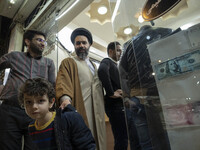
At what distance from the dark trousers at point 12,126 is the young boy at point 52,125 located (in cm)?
22

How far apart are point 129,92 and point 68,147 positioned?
0.37 m

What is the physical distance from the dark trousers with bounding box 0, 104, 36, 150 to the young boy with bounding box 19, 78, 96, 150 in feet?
0.72

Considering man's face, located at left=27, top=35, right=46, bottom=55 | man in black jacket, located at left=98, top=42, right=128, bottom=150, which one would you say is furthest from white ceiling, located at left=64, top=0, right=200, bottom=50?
man's face, located at left=27, top=35, right=46, bottom=55

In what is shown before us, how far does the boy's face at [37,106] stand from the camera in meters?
0.72

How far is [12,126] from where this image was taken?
938mm

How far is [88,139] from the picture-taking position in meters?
0.69

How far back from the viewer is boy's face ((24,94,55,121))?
2.37ft

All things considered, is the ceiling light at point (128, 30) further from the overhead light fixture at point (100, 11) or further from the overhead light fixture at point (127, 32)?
the overhead light fixture at point (100, 11)

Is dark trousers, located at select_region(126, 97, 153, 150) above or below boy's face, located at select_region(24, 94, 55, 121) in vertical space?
below

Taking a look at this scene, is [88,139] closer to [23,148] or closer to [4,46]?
[23,148]

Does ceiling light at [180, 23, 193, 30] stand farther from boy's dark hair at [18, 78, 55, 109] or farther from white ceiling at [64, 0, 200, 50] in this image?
boy's dark hair at [18, 78, 55, 109]

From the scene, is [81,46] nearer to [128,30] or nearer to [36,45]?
[36,45]

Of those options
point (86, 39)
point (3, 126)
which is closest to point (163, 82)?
point (86, 39)

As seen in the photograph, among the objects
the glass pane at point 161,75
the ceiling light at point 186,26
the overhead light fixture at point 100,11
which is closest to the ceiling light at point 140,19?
the glass pane at point 161,75
